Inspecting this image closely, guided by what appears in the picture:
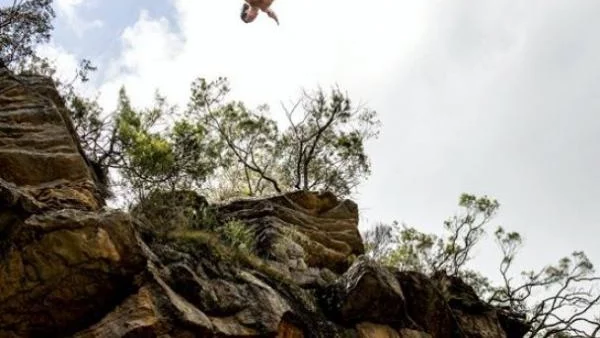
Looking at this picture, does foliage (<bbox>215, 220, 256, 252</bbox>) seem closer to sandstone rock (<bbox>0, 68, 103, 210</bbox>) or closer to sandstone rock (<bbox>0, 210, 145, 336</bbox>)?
sandstone rock (<bbox>0, 68, 103, 210</bbox>)

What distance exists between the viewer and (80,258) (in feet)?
28.9

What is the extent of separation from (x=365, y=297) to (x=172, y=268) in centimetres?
385

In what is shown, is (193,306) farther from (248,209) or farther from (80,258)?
(248,209)

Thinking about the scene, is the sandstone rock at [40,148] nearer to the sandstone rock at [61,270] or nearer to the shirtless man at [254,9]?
the sandstone rock at [61,270]

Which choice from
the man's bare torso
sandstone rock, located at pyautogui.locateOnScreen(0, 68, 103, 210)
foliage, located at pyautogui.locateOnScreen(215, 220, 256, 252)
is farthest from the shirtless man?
foliage, located at pyautogui.locateOnScreen(215, 220, 256, 252)

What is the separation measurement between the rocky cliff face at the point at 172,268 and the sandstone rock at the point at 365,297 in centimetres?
2

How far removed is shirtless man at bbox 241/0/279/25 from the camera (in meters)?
8.72

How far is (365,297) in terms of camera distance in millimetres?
12352

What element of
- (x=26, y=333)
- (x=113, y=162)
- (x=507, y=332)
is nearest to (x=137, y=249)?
(x=26, y=333)

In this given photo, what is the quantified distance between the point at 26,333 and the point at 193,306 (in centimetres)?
219

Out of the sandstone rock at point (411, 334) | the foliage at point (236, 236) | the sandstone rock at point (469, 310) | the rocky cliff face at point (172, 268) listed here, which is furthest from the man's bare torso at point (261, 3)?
the sandstone rock at point (469, 310)

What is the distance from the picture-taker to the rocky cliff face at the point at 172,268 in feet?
28.8

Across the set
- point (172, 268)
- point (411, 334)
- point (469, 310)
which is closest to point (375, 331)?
point (411, 334)

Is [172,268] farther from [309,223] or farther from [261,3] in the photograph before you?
[309,223]
